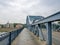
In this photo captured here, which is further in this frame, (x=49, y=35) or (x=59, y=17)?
(x=49, y=35)

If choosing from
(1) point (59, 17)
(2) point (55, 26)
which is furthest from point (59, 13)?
(2) point (55, 26)

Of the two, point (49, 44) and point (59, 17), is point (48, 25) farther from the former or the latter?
point (59, 17)

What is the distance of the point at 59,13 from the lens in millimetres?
8484

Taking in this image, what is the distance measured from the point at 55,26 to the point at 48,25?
59.5 meters

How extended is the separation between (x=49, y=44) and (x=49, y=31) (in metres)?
1.07

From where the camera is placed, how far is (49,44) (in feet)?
38.2

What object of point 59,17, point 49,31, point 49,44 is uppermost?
point 59,17

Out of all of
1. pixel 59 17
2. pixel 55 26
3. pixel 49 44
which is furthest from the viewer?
pixel 55 26

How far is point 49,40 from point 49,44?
1.07 feet

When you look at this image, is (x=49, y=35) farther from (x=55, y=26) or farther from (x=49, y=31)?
(x=55, y=26)

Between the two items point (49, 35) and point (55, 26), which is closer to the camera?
point (49, 35)

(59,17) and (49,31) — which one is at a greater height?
(59,17)

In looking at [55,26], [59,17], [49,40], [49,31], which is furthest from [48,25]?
[55,26]

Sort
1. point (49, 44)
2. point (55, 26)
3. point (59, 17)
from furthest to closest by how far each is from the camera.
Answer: point (55, 26), point (49, 44), point (59, 17)
